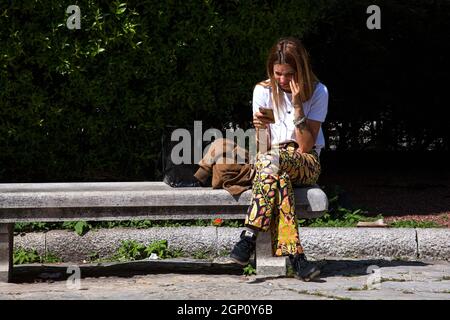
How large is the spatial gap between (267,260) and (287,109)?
1026 mm

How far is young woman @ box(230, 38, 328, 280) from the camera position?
5418 mm

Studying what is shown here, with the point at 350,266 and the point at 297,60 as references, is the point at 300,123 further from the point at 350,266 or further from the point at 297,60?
the point at 350,266

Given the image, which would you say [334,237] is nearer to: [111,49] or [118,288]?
[118,288]

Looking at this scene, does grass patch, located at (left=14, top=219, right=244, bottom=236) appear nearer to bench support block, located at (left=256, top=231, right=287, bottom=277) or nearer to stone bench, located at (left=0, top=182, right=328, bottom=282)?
stone bench, located at (left=0, top=182, right=328, bottom=282)

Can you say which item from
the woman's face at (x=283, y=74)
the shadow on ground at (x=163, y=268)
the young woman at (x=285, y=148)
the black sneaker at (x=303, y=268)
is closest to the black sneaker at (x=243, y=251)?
the young woman at (x=285, y=148)

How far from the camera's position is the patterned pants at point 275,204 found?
541 centimetres

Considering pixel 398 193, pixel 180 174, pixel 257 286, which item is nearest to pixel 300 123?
pixel 180 174

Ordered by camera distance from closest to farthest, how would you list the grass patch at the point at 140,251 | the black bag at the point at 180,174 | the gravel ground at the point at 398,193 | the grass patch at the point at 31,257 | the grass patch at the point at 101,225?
the black bag at the point at 180,174 < the grass patch at the point at 31,257 < the grass patch at the point at 140,251 < the grass patch at the point at 101,225 < the gravel ground at the point at 398,193

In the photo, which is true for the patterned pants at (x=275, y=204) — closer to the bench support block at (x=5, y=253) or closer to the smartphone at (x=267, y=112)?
the smartphone at (x=267, y=112)

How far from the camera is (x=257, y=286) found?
5332 millimetres

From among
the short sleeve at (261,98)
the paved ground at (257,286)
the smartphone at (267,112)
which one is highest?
the short sleeve at (261,98)

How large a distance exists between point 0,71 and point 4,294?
2.27 m

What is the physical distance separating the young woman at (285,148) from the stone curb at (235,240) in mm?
959

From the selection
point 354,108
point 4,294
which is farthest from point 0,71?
point 354,108
